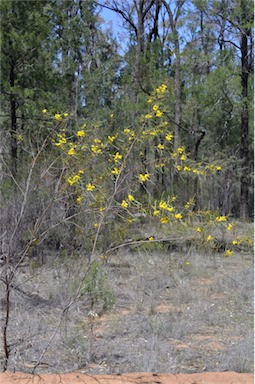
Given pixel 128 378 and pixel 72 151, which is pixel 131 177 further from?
pixel 128 378

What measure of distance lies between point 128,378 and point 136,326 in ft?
5.50

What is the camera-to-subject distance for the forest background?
12.3ft

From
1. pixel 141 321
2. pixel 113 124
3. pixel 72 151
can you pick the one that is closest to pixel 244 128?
pixel 113 124

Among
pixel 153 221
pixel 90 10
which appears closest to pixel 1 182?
pixel 153 221

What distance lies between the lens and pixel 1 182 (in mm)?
Answer: 6738

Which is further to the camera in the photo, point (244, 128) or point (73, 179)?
point (244, 128)

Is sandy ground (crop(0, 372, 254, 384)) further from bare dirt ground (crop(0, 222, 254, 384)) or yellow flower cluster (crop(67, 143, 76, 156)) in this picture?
yellow flower cluster (crop(67, 143, 76, 156))

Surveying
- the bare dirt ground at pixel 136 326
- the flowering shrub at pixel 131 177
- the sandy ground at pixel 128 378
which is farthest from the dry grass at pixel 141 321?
the flowering shrub at pixel 131 177

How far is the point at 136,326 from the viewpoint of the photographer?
505 cm

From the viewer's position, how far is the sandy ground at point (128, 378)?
3.30 m

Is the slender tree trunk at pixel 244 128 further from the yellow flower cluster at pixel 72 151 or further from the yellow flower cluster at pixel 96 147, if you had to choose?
the yellow flower cluster at pixel 72 151

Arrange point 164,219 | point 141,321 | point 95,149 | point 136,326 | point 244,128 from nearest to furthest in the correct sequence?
point 164,219, point 95,149, point 136,326, point 141,321, point 244,128

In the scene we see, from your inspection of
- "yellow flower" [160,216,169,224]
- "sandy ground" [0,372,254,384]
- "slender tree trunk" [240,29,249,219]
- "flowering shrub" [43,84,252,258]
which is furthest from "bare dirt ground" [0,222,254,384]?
"slender tree trunk" [240,29,249,219]

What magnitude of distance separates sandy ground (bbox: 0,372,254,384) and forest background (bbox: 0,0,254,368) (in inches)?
13.6
